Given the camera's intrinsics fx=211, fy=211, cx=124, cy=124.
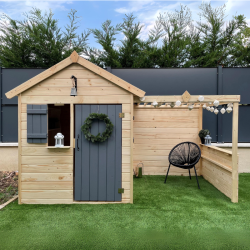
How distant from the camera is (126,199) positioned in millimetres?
3650

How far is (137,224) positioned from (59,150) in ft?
5.80

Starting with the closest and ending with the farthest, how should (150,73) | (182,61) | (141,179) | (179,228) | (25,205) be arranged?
(179,228), (25,205), (141,179), (150,73), (182,61)

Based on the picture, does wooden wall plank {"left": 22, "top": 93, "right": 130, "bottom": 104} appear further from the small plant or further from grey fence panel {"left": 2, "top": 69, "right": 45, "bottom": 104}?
grey fence panel {"left": 2, "top": 69, "right": 45, "bottom": 104}

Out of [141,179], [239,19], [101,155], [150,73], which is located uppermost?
[239,19]

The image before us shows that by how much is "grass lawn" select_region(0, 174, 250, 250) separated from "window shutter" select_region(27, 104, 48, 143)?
1173 mm

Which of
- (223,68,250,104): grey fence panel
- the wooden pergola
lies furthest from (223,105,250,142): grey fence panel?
the wooden pergola

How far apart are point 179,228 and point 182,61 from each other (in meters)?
6.93

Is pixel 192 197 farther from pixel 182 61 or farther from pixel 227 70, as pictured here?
pixel 182 61

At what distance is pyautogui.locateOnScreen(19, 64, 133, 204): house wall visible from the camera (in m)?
3.61

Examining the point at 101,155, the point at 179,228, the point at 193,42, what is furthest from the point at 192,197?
the point at 193,42

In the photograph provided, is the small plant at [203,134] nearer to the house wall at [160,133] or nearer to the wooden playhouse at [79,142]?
the house wall at [160,133]

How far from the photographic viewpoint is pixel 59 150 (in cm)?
365

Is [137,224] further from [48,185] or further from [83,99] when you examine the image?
[83,99]

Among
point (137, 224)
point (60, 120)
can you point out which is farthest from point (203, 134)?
point (60, 120)
